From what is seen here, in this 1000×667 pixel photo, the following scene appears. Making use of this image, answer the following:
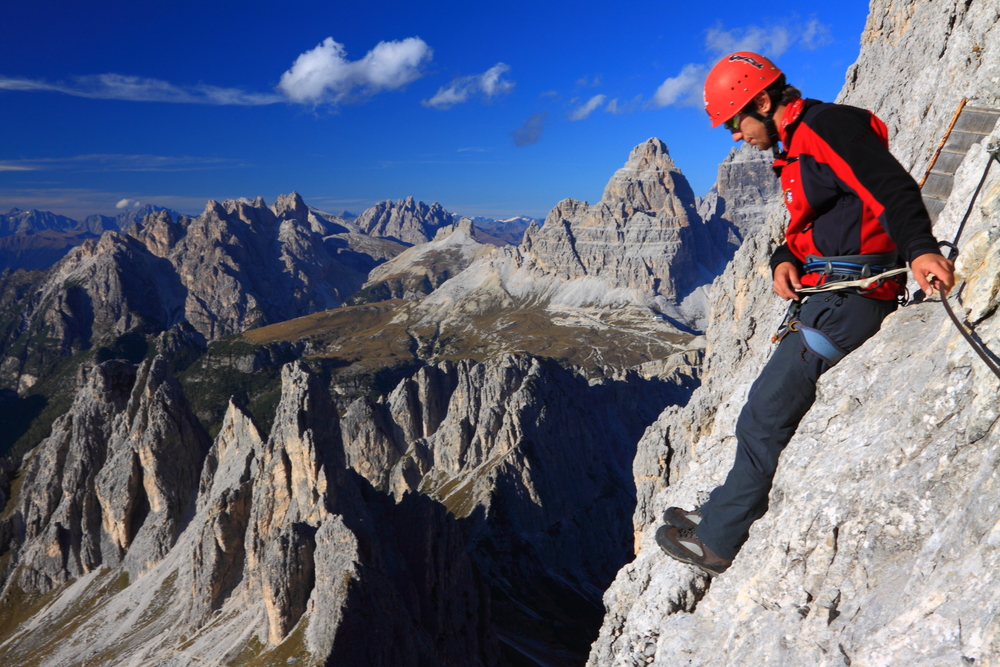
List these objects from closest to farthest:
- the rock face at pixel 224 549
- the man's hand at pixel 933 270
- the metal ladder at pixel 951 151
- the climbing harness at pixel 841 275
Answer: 1. the man's hand at pixel 933 270
2. the climbing harness at pixel 841 275
3. the metal ladder at pixel 951 151
4. the rock face at pixel 224 549

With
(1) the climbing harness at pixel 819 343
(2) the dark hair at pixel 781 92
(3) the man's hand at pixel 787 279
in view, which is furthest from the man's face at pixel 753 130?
(1) the climbing harness at pixel 819 343

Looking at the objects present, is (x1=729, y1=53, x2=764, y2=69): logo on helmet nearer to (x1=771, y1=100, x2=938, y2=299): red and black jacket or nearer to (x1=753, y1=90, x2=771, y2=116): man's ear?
(x1=753, y1=90, x2=771, y2=116): man's ear

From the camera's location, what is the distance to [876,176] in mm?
6086

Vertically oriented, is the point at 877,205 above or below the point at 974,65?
below

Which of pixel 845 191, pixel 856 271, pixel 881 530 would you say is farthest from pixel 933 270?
pixel 881 530

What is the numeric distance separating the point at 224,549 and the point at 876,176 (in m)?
73.0

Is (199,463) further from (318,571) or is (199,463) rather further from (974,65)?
(974,65)

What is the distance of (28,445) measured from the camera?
184000 millimetres

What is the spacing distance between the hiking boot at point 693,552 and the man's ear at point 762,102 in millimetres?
6456

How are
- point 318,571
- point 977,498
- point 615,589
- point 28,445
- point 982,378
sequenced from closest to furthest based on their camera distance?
point 977,498 → point 982,378 → point 615,589 → point 318,571 → point 28,445

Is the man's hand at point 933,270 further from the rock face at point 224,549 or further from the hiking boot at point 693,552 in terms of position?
the rock face at point 224,549

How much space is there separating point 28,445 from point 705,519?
243m

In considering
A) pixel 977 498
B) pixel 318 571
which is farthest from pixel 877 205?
pixel 318 571

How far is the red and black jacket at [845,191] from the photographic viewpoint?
5871mm
